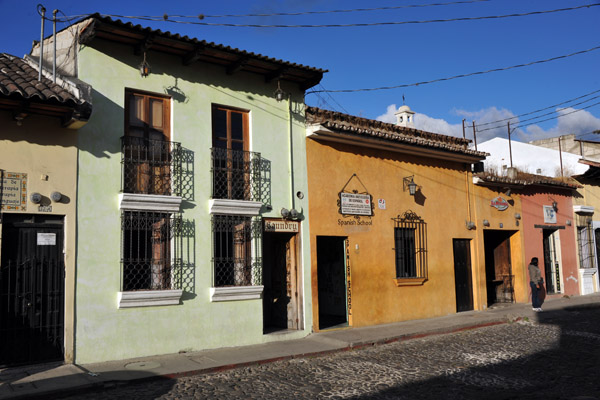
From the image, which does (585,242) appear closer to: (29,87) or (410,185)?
(410,185)

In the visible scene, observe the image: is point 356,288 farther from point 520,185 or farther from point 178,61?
point 520,185

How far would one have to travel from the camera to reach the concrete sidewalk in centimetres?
732

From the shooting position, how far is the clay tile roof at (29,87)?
773 centimetres

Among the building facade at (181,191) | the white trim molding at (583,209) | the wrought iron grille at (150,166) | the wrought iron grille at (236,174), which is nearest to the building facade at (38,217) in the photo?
the building facade at (181,191)

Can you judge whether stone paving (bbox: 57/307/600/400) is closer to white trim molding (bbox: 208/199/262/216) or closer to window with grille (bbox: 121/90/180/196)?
white trim molding (bbox: 208/199/262/216)

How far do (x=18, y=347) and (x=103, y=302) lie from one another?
1.40 metres

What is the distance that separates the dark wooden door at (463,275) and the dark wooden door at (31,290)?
35.3ft

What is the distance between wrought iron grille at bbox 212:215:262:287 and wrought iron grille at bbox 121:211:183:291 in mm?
833

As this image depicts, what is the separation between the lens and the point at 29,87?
806 centimetres

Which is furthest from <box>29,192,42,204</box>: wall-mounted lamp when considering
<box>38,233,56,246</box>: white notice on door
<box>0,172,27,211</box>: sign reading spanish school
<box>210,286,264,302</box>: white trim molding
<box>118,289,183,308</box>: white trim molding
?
<box>210,286,264,302</box>: white trim molding

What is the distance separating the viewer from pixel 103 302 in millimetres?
8875

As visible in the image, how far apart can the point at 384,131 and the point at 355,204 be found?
2.41 meters

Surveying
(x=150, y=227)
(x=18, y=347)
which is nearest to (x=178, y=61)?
(x=150, y=227)

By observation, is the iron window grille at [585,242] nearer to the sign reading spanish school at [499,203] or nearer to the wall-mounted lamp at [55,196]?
the sign reading spanish school at [499,203]
